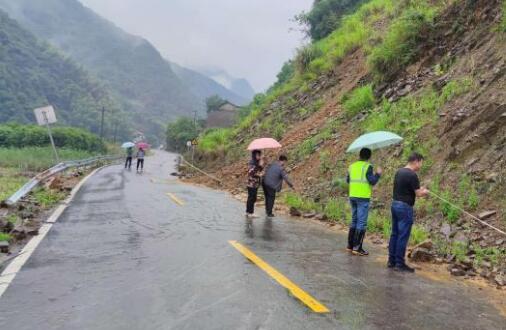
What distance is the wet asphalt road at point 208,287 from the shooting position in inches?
190

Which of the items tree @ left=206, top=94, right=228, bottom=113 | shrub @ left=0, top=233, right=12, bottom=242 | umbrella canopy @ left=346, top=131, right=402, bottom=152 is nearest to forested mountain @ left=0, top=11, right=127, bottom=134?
tree @ left=206, top=94, right=228, bottom=113

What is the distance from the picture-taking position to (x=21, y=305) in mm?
5102

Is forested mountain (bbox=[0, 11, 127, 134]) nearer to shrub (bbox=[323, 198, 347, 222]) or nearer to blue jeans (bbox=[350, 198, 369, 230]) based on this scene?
shrub (bbox=[323, 198, 347, 222])

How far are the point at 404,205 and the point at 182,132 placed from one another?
10335 cm

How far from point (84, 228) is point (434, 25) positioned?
43.4ft

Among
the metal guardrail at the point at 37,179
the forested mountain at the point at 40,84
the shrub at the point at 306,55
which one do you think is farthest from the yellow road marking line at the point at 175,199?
the forested mountain at the point at 40,84

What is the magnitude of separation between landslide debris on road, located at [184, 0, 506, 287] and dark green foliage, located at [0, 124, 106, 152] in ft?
140

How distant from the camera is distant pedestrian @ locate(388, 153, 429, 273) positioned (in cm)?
736

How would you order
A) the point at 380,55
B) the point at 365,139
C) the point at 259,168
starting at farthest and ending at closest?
1. the point at 380,55
2. the point at 259,168
3. the point at 365,139

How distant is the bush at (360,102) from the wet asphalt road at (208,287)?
8.68 metres

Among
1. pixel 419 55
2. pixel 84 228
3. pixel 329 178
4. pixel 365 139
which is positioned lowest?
pixel 84 228

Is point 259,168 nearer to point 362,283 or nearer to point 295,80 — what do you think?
point 362,283

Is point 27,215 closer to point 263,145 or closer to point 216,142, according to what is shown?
point 263,145

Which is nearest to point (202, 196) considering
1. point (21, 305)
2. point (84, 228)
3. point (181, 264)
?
point (84, 228)
